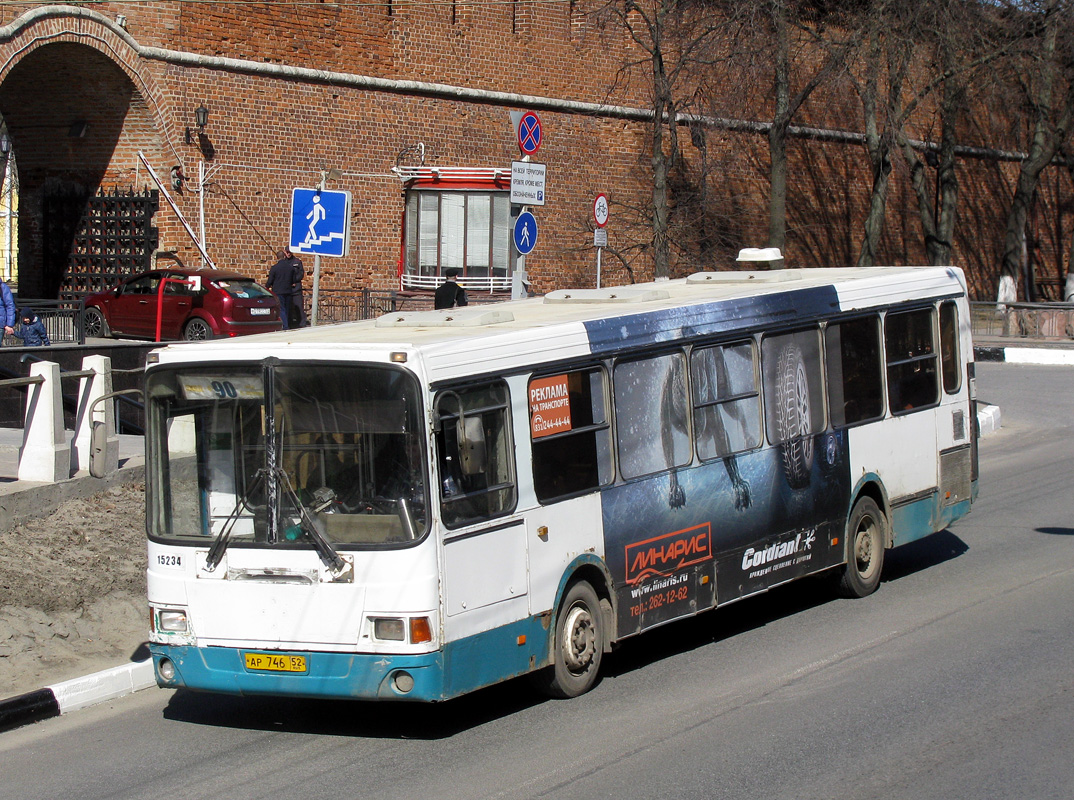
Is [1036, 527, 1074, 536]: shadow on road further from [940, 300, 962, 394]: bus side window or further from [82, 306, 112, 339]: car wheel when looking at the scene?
[82, 306, 112, 339]: car wheel

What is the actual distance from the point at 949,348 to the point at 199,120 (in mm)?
19425

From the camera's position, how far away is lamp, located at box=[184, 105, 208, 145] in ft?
89.2

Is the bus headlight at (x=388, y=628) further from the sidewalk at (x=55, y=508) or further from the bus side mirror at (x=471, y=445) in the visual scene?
the sidewalk at (x=55, y=508)

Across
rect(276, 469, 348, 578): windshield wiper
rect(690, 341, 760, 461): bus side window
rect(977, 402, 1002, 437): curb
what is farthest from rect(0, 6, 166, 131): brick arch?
rect(276, 469, 348, 578): windshield wiper

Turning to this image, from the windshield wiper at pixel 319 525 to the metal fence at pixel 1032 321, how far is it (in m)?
28.3

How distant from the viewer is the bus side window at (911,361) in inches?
433

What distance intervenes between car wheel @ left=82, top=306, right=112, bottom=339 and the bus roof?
17.4m

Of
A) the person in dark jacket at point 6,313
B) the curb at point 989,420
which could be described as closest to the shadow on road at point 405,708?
the curb at point 989,420

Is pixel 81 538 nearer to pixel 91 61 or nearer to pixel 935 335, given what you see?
pixel 935 335

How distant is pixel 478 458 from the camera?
722 centimetres

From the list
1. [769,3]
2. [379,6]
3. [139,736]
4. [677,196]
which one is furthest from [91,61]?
[139,736]

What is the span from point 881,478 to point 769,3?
21.4m

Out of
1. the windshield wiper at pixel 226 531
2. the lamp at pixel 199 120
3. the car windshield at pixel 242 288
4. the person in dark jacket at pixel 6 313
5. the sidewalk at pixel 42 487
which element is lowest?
the sidewalk at pixel 42 487

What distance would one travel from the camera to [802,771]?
638 centimetres
